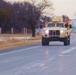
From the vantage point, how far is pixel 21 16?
251 feet

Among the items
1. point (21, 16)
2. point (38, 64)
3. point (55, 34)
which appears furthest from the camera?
point (21, 16)

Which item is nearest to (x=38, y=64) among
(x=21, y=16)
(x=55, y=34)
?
(x=55, y=34)

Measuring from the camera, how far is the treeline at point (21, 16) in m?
69.1

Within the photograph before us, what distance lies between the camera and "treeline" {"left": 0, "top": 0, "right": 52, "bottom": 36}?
69.1 metres

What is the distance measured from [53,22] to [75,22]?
111449 mm

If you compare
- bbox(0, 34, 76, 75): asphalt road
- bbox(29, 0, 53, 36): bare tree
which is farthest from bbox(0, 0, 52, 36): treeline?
bbox(0, 34, 76, 75): asphalt road

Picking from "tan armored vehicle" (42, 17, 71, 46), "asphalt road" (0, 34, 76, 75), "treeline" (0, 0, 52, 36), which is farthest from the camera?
"treeline" (0, 0, 52, 36)

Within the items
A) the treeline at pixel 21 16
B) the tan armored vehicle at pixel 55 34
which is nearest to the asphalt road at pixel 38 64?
the tan armored vehicle at pixel 55 34

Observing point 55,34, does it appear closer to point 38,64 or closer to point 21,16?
point 38,64

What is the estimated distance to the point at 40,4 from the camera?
230 ft

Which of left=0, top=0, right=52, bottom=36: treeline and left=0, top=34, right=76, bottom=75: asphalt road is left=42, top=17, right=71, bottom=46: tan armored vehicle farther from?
left=0, top=0, right=52, bottom=36: treeline

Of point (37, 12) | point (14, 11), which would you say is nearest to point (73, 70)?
point (37, 12)

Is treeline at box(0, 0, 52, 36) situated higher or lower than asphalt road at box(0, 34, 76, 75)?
higher

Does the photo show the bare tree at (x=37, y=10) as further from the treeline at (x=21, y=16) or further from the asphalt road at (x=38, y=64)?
the asphalt road at (x=38, y=64)
